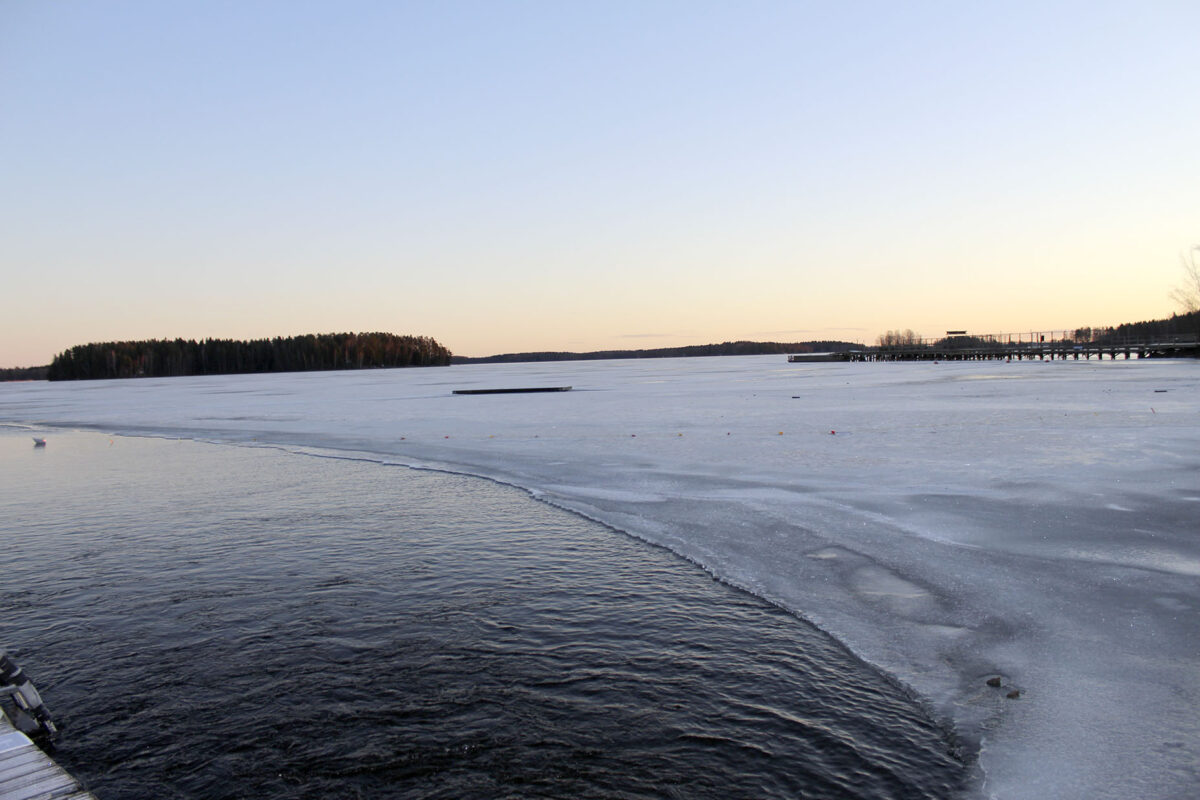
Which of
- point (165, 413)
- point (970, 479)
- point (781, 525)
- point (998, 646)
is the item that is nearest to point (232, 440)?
point (165, 413)

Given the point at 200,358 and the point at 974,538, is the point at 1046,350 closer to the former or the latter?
the point at 974,538

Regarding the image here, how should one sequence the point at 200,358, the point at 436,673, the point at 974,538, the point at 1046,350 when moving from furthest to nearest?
the point at 200,358 → the point at 1046,350 → the point at 974,538 → the point at 436,673

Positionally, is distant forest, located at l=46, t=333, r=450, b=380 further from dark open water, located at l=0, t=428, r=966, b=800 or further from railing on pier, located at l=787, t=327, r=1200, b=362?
dark open water, located at l=0, t=428, r=966, b=800

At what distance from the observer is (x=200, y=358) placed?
159625 millimetres

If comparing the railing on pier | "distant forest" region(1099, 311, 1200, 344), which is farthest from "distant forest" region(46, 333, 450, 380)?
"distant forest" region(1099, 311, 1200, 344)

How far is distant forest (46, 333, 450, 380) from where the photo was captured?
153500 mm

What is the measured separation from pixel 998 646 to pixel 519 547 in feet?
16.5

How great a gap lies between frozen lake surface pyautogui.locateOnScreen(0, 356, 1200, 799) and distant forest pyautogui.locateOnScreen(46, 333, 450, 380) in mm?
155584

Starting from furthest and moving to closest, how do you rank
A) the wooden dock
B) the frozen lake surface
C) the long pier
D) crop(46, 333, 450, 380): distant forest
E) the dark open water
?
crop(46, 333, 450, 380): distant forest
the long pier
the frozen lake surface
the dark open water
the wooden dock

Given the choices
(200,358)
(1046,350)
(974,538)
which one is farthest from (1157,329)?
(200,358)

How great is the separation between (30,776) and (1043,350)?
10971 centimetres

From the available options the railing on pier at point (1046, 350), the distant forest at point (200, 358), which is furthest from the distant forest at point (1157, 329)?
the distant forest at point (200, 358)

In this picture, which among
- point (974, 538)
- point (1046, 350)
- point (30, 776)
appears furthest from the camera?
point (1046, 350)

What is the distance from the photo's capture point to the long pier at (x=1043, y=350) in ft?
256
